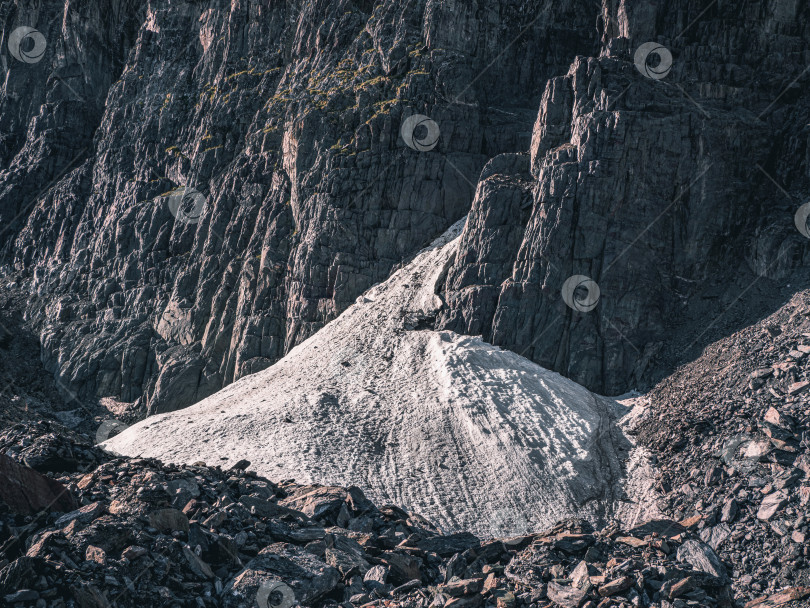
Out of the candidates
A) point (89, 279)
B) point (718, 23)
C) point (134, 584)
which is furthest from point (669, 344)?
point (89, 279)

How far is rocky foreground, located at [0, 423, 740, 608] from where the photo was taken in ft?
69.7

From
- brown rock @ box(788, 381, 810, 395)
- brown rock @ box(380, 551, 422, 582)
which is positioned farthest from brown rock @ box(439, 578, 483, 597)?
brown rock @ box(788, 381, 810, 395)

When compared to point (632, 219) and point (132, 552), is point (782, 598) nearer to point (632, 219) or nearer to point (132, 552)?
point (132, 552)

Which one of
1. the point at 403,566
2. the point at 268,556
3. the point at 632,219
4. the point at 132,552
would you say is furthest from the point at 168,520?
the point at 632,219

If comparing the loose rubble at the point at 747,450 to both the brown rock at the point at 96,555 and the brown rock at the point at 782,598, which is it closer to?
the brown rock at the point at 782,598

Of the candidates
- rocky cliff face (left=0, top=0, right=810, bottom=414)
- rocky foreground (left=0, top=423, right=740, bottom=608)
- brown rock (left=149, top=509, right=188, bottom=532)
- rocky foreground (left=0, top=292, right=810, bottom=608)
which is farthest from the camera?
rocky cliff face (left=0, top=0, right=810, bottom=414)

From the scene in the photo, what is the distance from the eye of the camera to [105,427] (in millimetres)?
61281

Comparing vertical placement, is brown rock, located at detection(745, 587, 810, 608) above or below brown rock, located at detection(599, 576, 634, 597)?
below

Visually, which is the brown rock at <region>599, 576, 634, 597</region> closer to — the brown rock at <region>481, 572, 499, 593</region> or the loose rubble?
the brown rock at <region>481, 572, 499, 593</region>

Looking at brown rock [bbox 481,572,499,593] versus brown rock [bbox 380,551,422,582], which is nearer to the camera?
brown rock [bbox 481,572,499,593]

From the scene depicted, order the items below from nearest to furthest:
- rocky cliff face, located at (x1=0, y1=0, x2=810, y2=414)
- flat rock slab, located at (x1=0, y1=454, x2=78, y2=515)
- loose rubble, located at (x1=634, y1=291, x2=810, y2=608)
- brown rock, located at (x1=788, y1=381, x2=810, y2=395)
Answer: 1. flat rock slab, located at (x1=0, y1=454, x2=78, y2=515)
2. loose rubble, located at (x1=634, y1=291, x2=810, y2=608)
3. brown rock, located at (x1=788, y1=381, x2=810, y2=395)
4. rocky cliff face, located at (x1=0, y1=0, x2=810, y2=414)

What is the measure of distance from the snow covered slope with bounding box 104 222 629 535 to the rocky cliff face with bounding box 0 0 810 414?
12.3 feet

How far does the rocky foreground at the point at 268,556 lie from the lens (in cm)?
2125

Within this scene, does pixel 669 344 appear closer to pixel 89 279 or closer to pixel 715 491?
pixel 715 491
